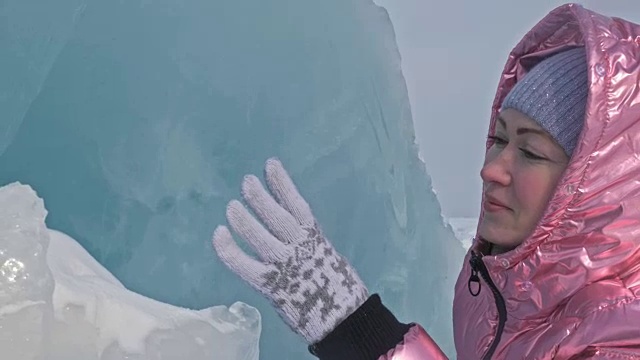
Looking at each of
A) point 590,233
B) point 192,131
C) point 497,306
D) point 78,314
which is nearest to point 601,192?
point 590,233

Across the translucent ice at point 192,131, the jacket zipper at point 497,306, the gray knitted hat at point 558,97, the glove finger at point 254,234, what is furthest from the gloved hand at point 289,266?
the translucent ice at point 192,131

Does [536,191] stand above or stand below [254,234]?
above

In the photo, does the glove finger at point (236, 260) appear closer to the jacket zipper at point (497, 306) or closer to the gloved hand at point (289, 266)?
the gloved hand at point (289, 266)

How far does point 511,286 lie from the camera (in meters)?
0.87

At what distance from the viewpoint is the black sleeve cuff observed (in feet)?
2.63

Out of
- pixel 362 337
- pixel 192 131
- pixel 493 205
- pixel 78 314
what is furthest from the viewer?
pixel 192 131

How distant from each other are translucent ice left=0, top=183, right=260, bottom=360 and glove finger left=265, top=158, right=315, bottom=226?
0.80m

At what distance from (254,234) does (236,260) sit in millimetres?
33

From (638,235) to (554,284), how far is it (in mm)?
102

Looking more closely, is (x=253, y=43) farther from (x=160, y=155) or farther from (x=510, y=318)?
(x=510, y=318)

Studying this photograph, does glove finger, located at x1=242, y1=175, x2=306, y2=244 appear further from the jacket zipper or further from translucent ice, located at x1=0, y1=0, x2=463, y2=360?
translucent ice, located at x1=0, y1=0, x2=463, y2=360

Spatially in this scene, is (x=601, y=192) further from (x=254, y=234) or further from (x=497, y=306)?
(x=254, y=234)

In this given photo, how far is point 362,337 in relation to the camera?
2.65 ft

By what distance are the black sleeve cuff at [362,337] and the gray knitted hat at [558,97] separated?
285 millimetres
